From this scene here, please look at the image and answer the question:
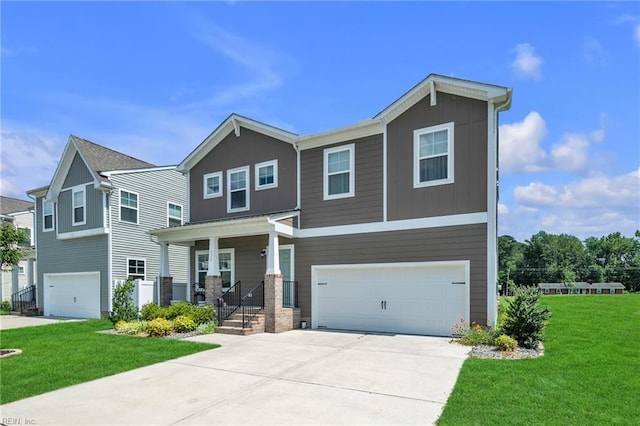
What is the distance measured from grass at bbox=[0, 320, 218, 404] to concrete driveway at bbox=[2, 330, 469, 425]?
0.51m

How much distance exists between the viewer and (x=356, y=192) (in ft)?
45.1

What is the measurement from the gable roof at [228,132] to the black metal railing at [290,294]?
197 inches

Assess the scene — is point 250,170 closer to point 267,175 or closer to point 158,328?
point 267,175

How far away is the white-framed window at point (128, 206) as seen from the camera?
19.6m

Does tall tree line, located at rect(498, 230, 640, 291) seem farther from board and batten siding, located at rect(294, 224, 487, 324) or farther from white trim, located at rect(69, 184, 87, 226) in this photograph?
white trim, located at rect(69, 184, 87, 226)

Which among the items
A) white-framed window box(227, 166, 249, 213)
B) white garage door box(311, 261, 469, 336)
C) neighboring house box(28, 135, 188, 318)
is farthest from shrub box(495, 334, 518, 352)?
neighboring house box(28, 135, 188, 318)

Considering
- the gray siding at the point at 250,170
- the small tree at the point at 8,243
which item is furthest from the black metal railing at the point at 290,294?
the small tree at the point at 8,243

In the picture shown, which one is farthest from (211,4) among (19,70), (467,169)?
(467,169)

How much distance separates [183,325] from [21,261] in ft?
68.5

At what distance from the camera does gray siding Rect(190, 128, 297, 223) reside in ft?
50.1

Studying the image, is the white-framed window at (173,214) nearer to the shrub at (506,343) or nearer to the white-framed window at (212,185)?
the white-framed window at (212,185)

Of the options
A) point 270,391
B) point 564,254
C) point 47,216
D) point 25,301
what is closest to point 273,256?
point 270,391

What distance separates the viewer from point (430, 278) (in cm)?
1227

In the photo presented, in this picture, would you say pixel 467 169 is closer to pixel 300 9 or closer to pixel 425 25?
pixel 425 25
